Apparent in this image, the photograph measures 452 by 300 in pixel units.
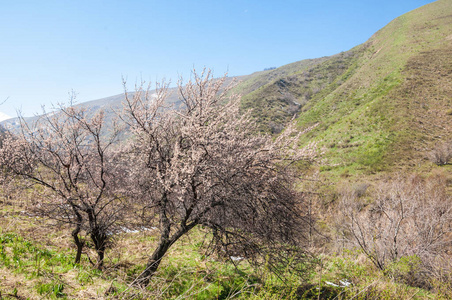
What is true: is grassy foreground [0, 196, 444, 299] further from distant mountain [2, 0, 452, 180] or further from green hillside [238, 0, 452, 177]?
distant mountain [2, 0, 452, 180]

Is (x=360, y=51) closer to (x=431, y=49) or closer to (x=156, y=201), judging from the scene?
(x=431, y=49)

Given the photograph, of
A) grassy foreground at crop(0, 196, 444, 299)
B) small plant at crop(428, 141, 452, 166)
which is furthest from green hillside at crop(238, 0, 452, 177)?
grassy foreground at crop(0, 196, 444, 299)

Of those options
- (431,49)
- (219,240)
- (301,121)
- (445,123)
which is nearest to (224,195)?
(219,240)

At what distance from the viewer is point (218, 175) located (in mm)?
4551

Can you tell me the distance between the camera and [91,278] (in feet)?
15.1

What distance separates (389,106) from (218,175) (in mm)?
38709

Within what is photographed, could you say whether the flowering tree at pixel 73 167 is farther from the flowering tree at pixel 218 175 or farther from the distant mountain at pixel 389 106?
the distant mountain at pixel 389 106

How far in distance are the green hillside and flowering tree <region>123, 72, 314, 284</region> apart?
1.32m

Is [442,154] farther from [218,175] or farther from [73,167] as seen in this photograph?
[73,167]

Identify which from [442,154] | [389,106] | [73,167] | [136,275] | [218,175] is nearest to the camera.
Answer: [218,175]

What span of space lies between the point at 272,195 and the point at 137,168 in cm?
363

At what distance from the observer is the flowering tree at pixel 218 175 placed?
484cm

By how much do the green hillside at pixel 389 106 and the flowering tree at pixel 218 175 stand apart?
132 centimetres

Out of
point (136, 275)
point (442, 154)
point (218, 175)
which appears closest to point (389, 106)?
point (442, 154)
